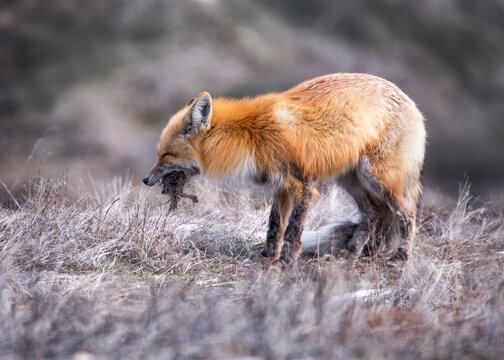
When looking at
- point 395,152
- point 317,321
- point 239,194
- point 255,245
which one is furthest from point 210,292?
point 239,194

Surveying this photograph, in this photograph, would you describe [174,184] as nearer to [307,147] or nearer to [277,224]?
[277,224]

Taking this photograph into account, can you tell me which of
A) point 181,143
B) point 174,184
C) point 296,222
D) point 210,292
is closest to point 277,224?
point 296,222

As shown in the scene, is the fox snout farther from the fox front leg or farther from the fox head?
the fox front leg

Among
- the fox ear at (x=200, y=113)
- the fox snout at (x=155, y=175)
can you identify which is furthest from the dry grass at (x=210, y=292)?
the fox ear at (x=200, y=113)

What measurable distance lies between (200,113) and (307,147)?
90 centimetres

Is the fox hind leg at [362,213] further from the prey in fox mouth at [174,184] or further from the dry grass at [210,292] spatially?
the prey in fox mouth at [174,184]

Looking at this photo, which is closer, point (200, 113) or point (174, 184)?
point (200, 113)

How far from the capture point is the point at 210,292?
Answer: 3.81m

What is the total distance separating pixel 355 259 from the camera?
15.8ft

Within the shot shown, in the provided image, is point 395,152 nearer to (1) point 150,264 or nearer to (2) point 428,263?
(2) point 428,263

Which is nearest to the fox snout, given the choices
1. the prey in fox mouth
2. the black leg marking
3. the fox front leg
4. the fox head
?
the fox head

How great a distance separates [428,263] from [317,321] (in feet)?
4.69

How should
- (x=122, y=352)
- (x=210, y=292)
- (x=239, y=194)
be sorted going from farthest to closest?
(x=239, y=194), (x=210, y=292), (x=122, y=352)

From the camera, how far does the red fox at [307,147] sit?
462 cm
